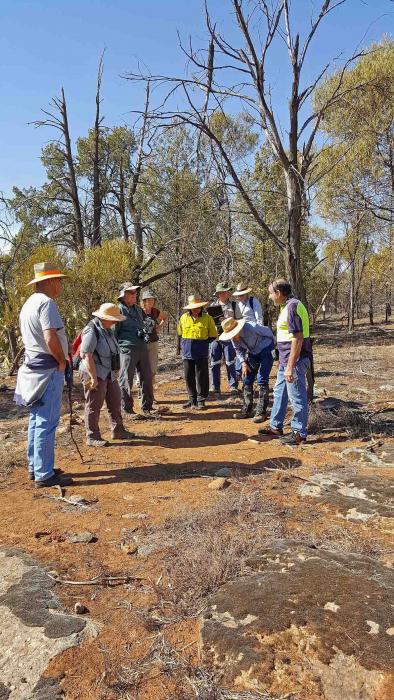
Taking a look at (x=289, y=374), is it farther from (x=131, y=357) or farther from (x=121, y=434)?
(x=131, y=357)

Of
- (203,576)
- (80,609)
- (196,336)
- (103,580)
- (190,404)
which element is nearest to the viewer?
(80,609)

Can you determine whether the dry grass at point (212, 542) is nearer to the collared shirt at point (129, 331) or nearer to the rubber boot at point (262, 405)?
the rubber boot at point (262, 405)

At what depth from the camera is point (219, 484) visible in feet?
14.8

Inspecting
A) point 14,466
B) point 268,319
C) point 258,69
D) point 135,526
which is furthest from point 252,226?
point 135,526

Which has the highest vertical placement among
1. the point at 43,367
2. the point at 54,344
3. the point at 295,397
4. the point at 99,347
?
the point at 54,344

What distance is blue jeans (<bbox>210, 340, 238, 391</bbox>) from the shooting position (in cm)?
875

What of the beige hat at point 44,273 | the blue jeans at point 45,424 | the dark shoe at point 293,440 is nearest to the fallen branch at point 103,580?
the blue jeans at point 45,424

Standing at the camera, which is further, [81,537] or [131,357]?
[131,357]

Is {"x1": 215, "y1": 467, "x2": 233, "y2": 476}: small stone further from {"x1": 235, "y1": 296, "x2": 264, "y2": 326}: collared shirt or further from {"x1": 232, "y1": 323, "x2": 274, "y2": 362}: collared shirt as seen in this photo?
{"x1": 235, "y1": 296, "x2": 264, "y2": 326}: collared shirt

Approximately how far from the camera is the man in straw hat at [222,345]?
798 cm

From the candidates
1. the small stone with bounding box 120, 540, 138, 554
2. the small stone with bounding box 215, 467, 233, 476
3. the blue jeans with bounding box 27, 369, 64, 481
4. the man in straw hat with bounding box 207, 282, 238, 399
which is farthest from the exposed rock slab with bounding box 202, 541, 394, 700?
the man in straw hat with bounding box 207, 282, 238, 399

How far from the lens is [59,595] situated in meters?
2.83

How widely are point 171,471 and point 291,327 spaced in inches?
79.6

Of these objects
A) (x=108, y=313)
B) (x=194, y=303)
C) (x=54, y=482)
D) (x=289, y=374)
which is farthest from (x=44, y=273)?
(x=194, y=303)
